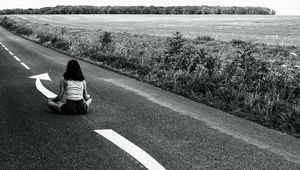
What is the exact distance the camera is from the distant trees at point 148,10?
13175 cm

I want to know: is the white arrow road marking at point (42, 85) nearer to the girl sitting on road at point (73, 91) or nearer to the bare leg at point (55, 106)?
the bare leg at point (55, 106)

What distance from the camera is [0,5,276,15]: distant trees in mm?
131750

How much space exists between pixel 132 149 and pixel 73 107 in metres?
2.44

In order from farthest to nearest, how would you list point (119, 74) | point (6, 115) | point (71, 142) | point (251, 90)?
point (119, 74) → point (251, 90) → point (6, 115) → point (71, 142)

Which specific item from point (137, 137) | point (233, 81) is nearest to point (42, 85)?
point (233, 81)

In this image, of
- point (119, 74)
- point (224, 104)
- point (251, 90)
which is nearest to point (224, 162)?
point (224, 104)

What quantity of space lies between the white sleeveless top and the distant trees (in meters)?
126

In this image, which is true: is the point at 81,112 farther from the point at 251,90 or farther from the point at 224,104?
the point at 251,90

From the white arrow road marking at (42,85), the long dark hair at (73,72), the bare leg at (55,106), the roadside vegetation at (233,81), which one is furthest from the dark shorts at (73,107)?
the roadside vegetation at (233,81)

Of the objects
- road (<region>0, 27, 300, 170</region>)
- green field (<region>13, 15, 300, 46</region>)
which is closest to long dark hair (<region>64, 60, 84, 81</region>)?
road (<region>0, 27, 300, 170</region>)

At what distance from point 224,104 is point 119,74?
6.49 meters

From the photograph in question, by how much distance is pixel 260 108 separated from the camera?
901 centimetres

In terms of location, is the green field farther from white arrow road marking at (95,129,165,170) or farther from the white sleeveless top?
white arrow road marking at (95,129,165,170)

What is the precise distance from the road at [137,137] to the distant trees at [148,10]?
125167 millimetres
